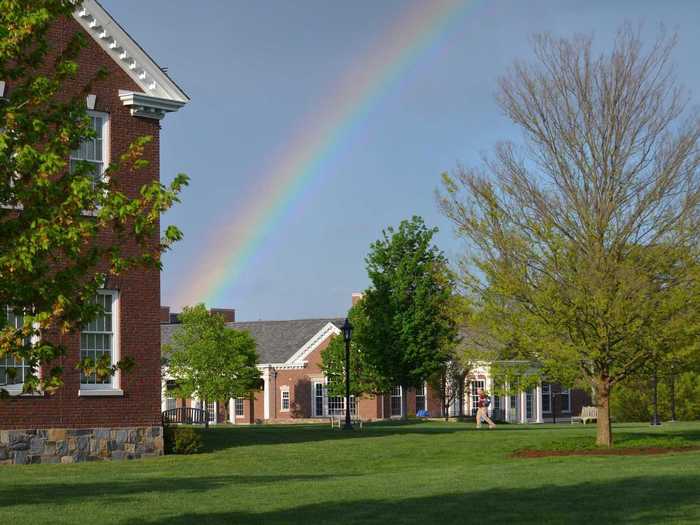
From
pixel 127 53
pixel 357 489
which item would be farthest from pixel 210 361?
pixel 357 489

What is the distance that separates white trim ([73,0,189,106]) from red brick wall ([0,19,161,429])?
221mm

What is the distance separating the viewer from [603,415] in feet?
103

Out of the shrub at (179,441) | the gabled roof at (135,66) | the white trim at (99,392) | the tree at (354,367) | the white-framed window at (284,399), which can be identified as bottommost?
the shrub at (179,441)

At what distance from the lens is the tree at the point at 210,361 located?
68.4 meters

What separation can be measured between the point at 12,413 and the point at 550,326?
13.2 m

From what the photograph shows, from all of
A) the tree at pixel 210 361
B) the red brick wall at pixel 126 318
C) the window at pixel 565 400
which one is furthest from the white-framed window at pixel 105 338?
the window at pixel 565 400

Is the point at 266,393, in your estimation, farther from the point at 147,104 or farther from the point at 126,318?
the point at 147,104

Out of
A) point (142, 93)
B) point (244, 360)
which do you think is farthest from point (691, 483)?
point (244, 360)

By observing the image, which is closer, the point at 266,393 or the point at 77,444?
the point at 77,444

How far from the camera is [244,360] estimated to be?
68625 millimetres

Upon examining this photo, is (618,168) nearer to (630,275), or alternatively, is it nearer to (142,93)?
(630,275)

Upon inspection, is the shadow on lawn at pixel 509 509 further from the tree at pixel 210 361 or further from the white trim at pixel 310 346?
the white trim at pixel 310 346

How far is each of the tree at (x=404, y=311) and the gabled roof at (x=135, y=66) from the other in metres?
30.8

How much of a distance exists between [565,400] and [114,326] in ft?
184
